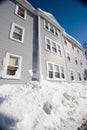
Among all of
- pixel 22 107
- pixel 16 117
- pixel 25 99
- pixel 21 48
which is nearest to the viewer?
pixel 16 117

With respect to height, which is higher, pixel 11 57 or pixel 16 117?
pixel 11 57

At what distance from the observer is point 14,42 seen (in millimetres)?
7391

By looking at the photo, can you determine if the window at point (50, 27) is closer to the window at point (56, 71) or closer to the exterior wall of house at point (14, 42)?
the exterior wall of house at point (14, 42)

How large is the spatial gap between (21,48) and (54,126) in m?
6.21

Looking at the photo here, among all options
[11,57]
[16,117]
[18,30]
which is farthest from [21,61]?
[16,117]

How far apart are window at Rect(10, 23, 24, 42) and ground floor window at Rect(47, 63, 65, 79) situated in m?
3.72

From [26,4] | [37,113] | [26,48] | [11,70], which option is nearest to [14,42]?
[26,48]

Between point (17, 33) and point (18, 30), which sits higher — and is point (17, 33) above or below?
below

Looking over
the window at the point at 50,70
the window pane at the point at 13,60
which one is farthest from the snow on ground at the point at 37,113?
the window at the point at 50,70

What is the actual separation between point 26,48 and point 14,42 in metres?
1.17

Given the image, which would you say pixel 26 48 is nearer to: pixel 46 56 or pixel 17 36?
pixel 17 36

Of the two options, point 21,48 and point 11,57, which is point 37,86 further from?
point 21,48

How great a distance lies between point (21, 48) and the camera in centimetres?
769

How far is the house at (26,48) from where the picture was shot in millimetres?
6699
